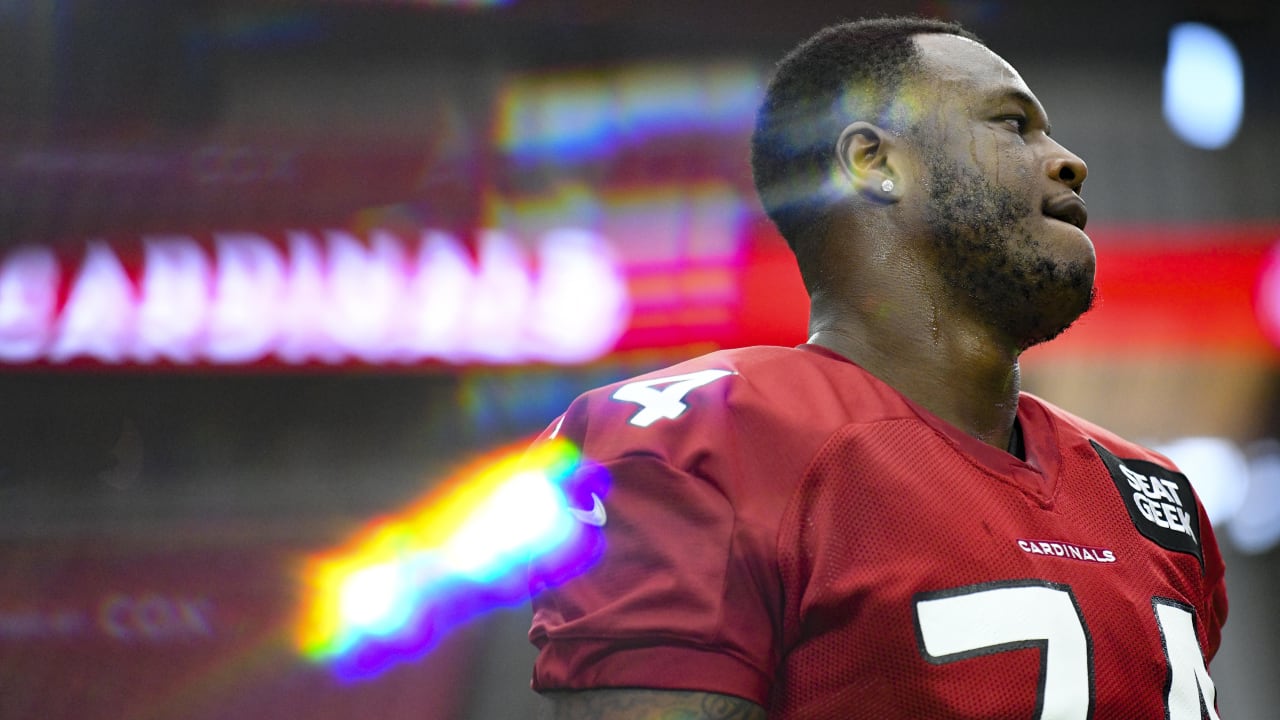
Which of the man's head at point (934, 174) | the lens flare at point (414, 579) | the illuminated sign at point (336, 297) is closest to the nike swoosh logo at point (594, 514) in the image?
the man's head at point (934, 174)

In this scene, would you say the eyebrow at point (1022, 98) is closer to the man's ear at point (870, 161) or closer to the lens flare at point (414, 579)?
the man's ear at point (870, 161)

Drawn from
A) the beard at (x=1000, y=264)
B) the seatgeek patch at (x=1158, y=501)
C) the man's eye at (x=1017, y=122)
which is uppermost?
the man's eye at (x=1017, y=122)

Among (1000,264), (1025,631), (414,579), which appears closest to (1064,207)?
(1000,264)

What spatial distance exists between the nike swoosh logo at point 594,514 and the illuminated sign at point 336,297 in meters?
2.82

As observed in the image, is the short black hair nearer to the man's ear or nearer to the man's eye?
the man's ear

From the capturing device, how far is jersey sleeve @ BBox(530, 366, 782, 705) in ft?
3.07

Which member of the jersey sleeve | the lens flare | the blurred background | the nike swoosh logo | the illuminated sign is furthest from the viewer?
the illuminated sign

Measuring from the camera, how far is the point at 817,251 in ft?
4.60

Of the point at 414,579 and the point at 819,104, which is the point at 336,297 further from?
the point at 819,104

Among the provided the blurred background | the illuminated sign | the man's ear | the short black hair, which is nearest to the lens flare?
the blurred background

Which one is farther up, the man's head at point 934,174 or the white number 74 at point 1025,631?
the man's head at point 934,174

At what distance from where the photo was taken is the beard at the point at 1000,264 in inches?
49.8

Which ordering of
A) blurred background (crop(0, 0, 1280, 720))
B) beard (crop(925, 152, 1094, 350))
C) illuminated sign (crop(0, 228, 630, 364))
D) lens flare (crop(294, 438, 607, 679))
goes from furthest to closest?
illuminated sign (crop(0, 228, 630, 364))
blurred background (crop(0, 0, 1280, 720))
lens flare (crop(294, 438, 607, 679))
beard (crop(925, 152, 1094, 350))

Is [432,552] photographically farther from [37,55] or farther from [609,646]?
[609,646]
